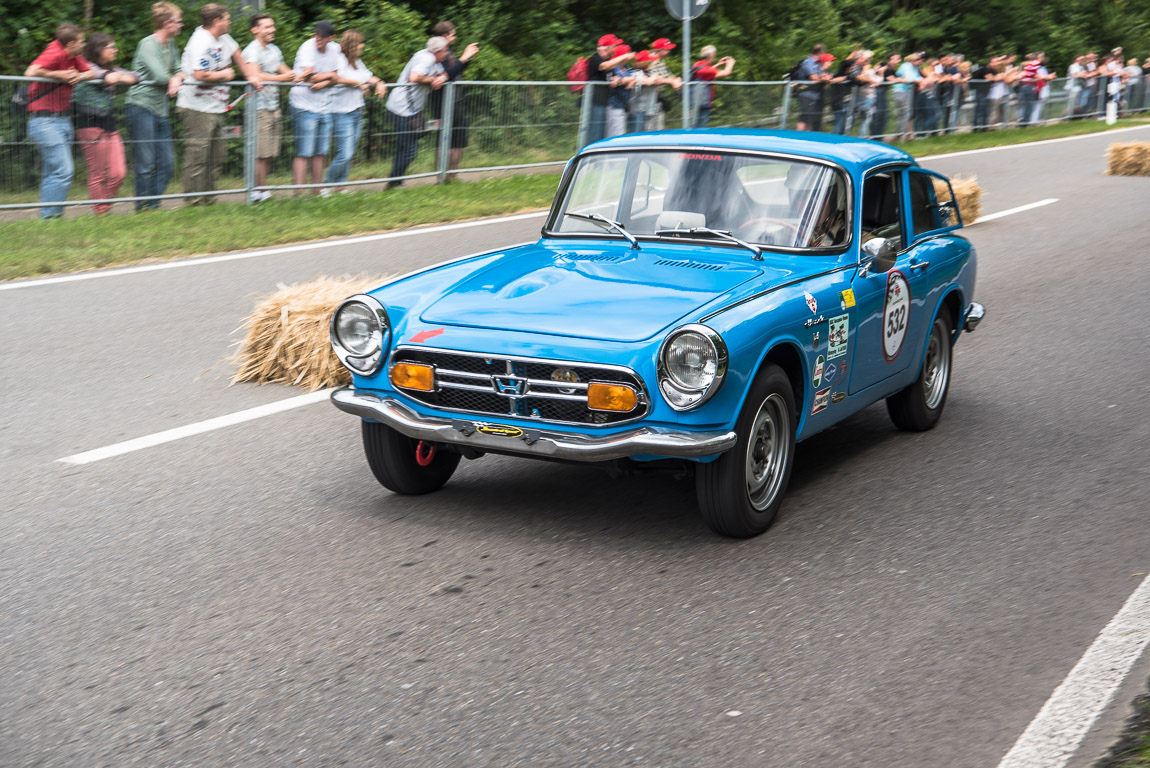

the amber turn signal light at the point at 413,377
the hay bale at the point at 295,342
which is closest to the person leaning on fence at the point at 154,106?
the hay bale at the point at 295,342

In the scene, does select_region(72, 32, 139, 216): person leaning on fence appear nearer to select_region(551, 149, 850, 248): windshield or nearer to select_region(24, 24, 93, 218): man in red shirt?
select_region(24, 24, 93, 218): man in red shirt

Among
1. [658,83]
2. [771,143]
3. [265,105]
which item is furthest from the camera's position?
[658,83]

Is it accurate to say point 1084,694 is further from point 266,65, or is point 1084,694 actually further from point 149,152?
point 266,65

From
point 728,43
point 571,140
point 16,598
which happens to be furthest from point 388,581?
point 728,43

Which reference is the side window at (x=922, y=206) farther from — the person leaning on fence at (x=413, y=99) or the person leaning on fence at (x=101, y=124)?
the person leaning on fence at (x=413, y=99)

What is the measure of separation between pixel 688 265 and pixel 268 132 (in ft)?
33.2

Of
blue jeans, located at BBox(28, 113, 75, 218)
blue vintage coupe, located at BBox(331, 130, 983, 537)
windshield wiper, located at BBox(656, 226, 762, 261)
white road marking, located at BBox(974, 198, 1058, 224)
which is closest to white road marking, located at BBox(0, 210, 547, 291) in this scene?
blue jeans, located at BBox(28, 113, 75, 218)

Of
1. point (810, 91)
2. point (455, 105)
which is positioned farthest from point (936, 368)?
point (810, 91)

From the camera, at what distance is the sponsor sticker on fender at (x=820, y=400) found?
5.82 metres

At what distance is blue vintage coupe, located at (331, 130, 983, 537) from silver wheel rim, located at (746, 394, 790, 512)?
0.03ft

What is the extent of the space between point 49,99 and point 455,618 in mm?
10108

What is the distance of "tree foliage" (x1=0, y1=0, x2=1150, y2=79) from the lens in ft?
66.1

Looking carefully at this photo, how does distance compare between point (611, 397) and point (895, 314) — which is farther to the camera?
point (895, 314)

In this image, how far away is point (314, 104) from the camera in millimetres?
15383
